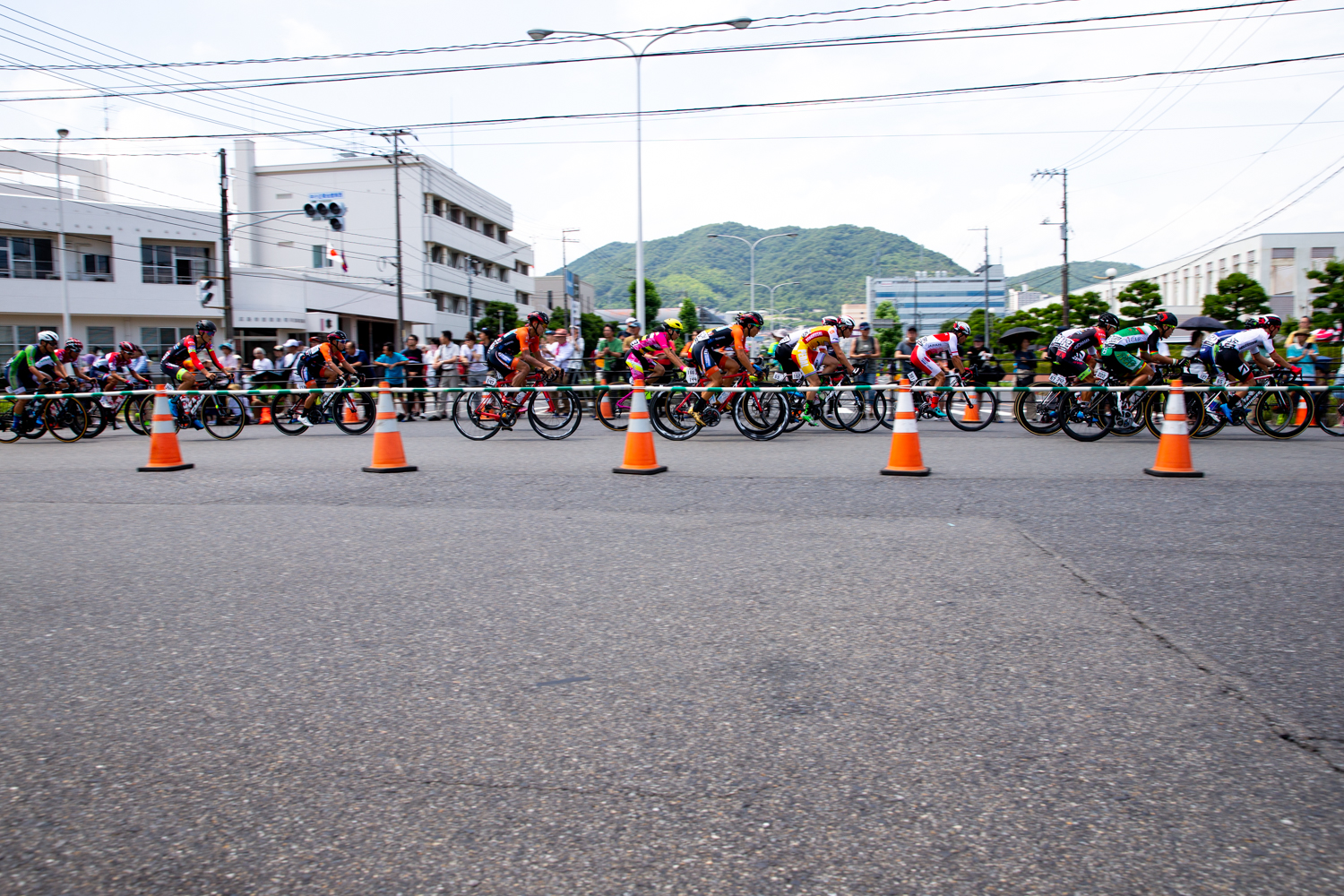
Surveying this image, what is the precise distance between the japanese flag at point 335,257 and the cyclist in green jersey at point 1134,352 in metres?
47.8

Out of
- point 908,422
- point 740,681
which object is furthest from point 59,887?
point 908,422

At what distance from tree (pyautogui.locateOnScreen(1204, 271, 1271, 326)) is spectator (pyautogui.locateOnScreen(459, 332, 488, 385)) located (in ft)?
103

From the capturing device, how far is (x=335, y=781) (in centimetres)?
271

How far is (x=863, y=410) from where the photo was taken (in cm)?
1537

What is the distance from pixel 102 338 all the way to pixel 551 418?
→ 38269 mm

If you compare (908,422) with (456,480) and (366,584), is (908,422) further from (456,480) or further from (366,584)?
(366,584)

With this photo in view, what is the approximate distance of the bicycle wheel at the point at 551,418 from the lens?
14242 millimetres

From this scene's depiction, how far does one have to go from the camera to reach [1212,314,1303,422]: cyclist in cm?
1342

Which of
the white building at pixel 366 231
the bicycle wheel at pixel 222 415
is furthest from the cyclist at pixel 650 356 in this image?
the white building at pixel 366 231

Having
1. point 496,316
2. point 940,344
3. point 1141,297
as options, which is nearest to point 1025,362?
point 940,344

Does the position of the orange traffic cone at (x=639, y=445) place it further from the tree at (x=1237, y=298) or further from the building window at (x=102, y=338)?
the building window at (x=102, y=338)

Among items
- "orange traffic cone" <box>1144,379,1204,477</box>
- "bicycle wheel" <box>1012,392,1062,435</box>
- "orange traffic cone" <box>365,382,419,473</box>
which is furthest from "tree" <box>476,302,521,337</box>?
"orange traffic cone" <box>1144,379,1204,477</box>

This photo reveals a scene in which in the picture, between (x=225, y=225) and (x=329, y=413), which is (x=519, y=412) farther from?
(x=225, y=225)

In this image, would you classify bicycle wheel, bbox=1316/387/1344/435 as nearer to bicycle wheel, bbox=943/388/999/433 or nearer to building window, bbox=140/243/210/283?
bicycle wheel, bbox=943/388/999/433
